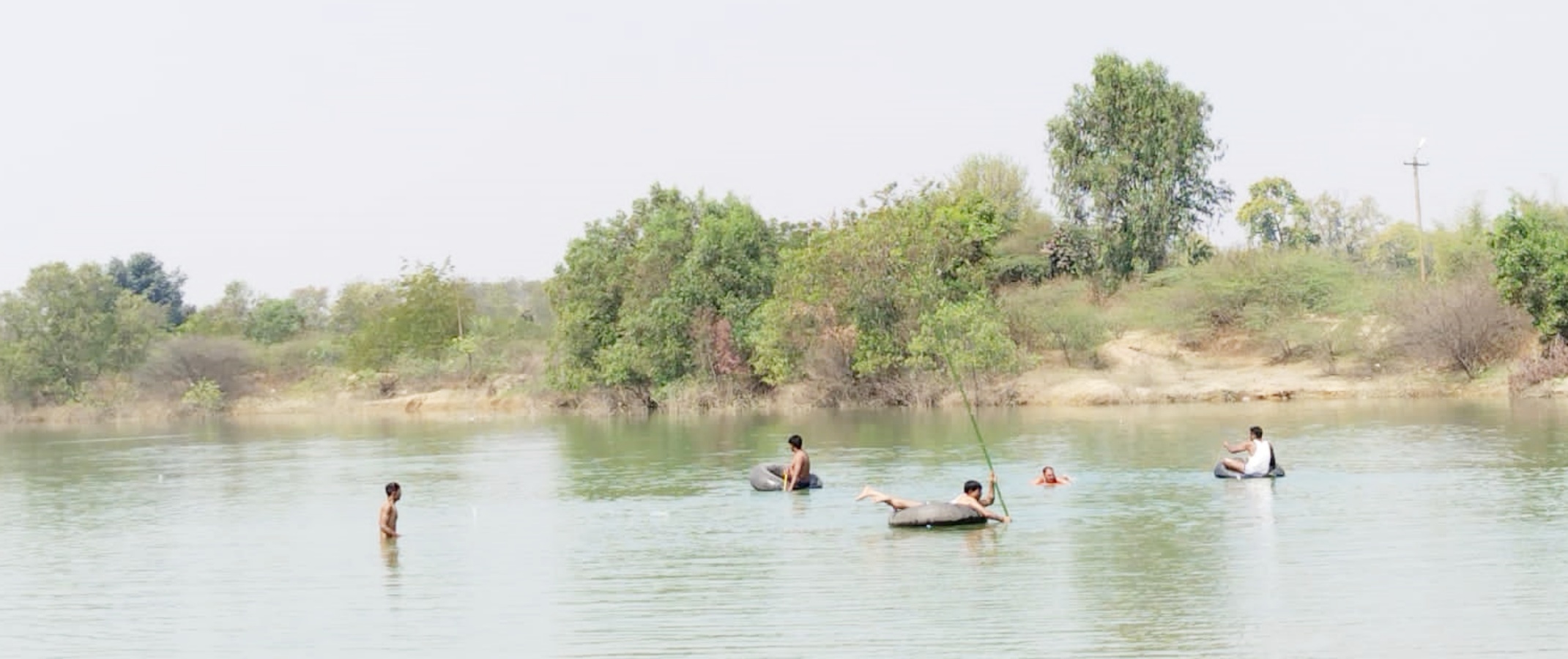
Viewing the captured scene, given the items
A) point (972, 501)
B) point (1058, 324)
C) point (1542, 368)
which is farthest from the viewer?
point (1058, 324)

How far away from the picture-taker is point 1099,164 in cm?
6850

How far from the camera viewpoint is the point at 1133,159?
68.5 m

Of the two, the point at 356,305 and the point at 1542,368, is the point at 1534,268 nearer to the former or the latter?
the point at 1542,368

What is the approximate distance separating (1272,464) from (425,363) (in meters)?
61.9

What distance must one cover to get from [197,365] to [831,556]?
74.7m

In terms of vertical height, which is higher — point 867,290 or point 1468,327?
point 867,290

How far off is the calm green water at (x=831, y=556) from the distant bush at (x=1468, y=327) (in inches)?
Result: 541

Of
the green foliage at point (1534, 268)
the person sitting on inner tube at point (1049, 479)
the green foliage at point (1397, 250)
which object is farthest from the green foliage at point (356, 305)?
the person sitting on inner tube at point (1049, 479)

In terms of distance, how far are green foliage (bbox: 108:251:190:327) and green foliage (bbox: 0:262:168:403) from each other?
3500cm

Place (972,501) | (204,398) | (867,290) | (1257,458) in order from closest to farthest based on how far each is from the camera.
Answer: (972,501) → (1257,458) → (867,290) → (204,398)

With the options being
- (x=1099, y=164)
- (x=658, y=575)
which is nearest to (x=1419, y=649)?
(x=658, y=575)

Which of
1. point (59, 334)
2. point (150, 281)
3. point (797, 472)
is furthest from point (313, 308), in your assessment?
point (797, 472)

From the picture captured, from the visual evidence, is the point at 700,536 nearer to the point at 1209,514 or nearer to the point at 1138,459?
the point at 1209,514

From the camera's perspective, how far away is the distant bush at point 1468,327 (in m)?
54.8
